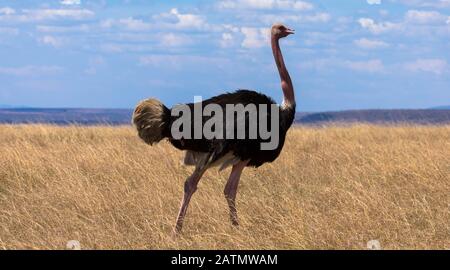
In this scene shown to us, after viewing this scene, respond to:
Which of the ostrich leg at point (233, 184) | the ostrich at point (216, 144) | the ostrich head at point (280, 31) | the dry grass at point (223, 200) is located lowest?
the dry grass at point (223, 200)

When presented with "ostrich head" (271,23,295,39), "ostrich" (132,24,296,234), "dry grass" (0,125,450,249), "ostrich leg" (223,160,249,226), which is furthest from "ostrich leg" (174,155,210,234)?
"ostrich head" (271,23,295,39)

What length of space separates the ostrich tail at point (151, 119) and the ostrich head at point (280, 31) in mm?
1533

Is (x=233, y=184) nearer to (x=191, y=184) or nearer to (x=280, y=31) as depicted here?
(x=191, y=184)

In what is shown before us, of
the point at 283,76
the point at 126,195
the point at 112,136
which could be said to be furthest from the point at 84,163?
the point at 112,136

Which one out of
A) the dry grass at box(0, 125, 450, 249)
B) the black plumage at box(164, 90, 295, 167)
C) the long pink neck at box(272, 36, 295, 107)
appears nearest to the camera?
the dry grass at box(0, 125, 450, 249)

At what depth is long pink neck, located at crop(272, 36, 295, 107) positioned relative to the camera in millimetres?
7801

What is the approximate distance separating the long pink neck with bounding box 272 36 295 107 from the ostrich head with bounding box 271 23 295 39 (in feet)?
0.19

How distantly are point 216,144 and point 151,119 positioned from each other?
0.75 m

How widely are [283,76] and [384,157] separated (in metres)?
4.44

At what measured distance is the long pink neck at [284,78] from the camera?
A: 7.80 metres

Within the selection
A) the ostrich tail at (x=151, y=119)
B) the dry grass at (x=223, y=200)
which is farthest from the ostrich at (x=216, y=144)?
the dry grass at (x=223, y=200)

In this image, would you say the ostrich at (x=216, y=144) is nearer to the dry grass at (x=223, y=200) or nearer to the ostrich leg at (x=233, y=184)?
the ostrich leg at (x=233, y=184)

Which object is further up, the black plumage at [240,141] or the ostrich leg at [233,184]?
the black plumage at [240,141]

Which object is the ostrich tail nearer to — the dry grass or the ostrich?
the ostrich
